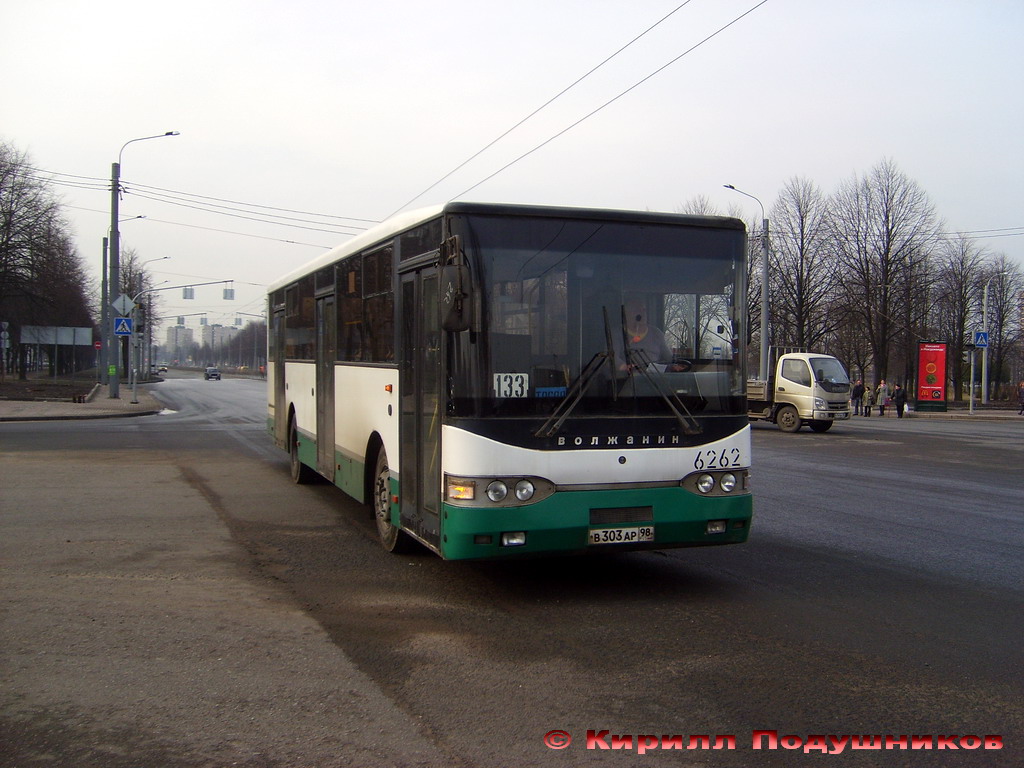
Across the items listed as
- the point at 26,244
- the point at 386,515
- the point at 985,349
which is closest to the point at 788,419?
the point at 386,515

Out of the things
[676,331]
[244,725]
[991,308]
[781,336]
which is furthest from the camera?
[991,308]

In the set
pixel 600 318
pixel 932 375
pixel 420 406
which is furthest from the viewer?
pixel 932 375

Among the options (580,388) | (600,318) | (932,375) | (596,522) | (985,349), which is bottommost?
(596,522)

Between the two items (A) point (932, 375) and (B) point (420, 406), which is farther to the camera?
(A) point (932, 375)

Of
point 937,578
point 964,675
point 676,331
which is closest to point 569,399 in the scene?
point 676,331

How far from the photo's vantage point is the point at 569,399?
6395 millimetres

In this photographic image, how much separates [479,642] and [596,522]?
1300 millimetres

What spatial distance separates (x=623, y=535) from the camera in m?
6.51

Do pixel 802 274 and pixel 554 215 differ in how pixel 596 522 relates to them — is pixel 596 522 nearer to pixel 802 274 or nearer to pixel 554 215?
pixel 554 215

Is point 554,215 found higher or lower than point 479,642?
higher

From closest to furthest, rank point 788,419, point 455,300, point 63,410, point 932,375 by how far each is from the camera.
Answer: point 455,300, point 788,419, point 63,410, point 932,375

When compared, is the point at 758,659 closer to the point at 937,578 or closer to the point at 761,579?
the point at 761,579

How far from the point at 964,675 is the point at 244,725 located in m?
3.77

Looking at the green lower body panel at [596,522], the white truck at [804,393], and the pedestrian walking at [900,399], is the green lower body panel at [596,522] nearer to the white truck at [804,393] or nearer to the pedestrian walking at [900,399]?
the white truck at [804,393]
